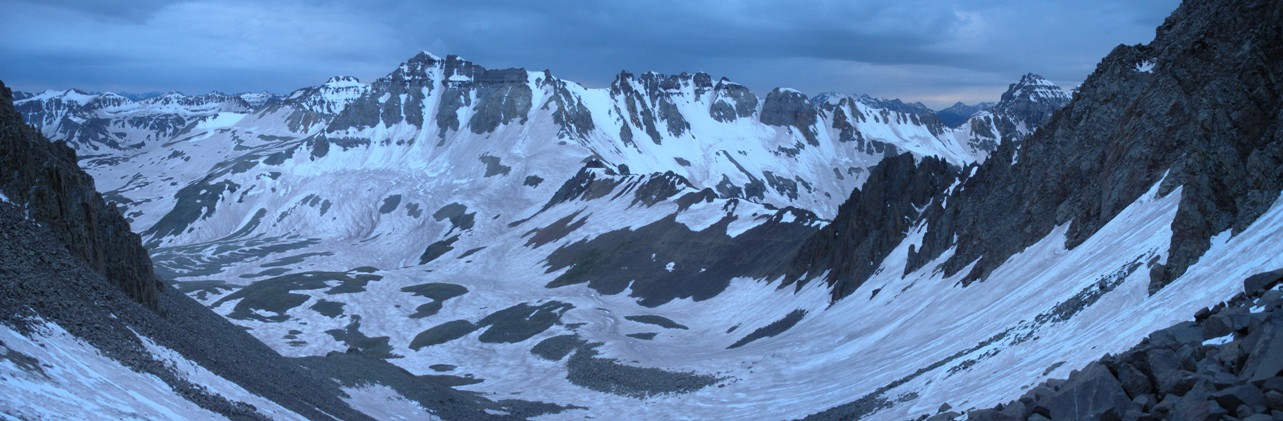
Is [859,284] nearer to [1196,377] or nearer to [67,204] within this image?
[67,204]

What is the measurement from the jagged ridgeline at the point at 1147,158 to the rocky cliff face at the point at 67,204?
33361 millimetres

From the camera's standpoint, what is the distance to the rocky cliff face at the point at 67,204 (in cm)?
2880

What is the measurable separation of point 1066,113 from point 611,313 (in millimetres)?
43412

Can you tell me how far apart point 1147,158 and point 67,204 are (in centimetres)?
4096

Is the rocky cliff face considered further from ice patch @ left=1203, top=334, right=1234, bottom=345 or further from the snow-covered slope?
ice patch @ left=1203, top=334, right=1234, bottom=345

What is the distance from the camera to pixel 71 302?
76.8 feet

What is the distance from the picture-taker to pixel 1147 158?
120 feet

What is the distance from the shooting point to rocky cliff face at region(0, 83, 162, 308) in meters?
28.8

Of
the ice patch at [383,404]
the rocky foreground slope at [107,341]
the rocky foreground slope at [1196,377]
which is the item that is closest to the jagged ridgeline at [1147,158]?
the rocky foreground slope at [1196,377]

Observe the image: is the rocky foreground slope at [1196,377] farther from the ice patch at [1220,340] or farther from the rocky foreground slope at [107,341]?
the rocky foreground slope at [107,341]

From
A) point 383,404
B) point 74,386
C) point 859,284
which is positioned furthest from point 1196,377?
point 859,284

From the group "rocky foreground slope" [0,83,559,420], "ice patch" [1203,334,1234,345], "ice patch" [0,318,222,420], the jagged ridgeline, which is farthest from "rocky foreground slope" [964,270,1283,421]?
"rocky foreground slope" [0,83,559,420]

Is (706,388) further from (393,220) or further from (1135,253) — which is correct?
(393,220)

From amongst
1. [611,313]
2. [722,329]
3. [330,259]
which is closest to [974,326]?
[722,329]
